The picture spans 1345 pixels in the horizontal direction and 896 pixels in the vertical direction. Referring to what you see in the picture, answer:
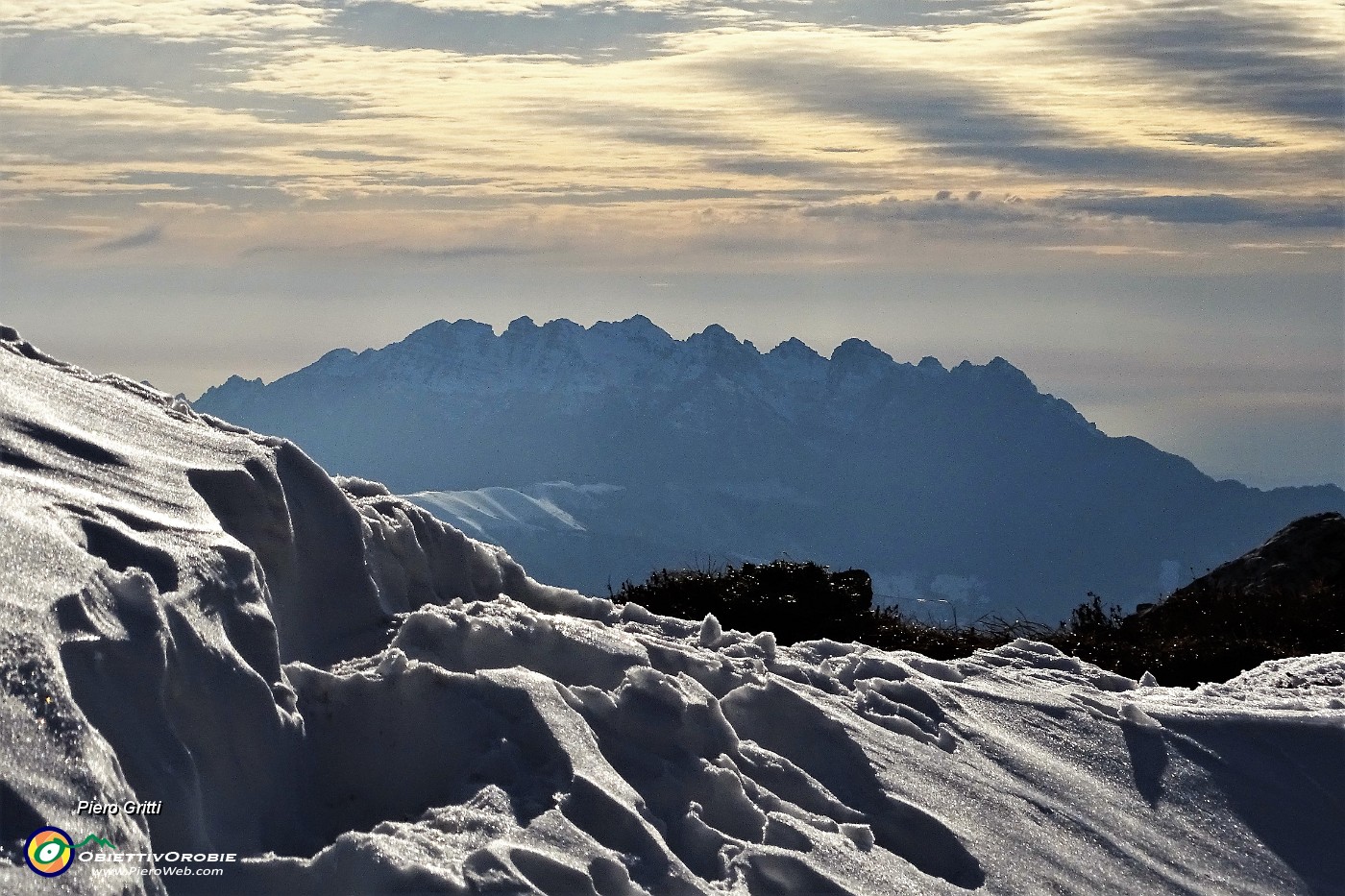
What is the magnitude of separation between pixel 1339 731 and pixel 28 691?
782 cm

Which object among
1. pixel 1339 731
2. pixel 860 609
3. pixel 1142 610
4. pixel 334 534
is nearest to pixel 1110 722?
pixel 1339 731

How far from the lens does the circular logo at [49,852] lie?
401 centimetres

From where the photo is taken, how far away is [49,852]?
4.05 metres

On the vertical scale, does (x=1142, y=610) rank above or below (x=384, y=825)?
below

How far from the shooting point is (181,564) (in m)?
5.68

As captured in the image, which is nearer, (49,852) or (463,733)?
(49,852)

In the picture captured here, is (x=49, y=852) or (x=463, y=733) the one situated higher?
(x=49, y=852)

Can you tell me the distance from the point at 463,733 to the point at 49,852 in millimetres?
2232

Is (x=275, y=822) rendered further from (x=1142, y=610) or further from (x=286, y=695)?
(x=1142, y=610)

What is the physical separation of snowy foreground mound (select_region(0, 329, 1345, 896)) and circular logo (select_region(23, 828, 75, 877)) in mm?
35

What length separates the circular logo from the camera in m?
4.01

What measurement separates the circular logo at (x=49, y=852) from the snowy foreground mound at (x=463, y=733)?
1.4 inches

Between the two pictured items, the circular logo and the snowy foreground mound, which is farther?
the snowy foreground mound

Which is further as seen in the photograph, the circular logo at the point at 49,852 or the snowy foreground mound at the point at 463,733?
the snowy foreground mound at the point at 463,733
